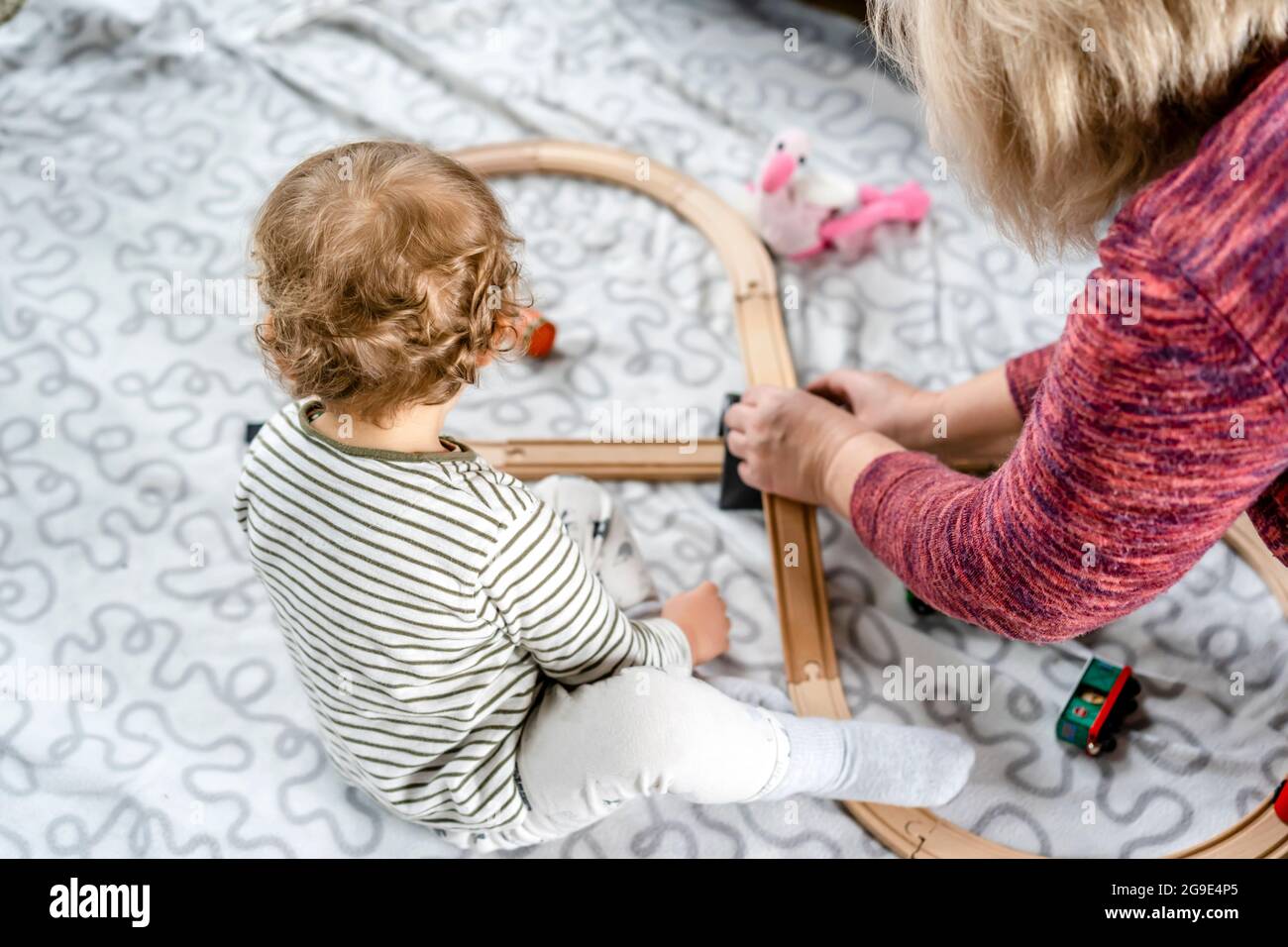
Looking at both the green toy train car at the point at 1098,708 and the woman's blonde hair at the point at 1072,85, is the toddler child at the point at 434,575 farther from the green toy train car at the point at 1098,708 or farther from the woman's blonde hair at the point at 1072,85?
the woman's blonde hair at the point at 1072,85

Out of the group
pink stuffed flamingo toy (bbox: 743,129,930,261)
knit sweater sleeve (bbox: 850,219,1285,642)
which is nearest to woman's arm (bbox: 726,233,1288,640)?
knit sweater sleeve (bbox: 850,219,1285,642)

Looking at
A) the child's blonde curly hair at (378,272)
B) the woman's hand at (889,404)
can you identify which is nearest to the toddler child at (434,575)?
the child's blonde curly hair at (378,272)

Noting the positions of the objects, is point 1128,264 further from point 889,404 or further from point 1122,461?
point 889,404

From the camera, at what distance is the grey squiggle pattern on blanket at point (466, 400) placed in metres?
1.00

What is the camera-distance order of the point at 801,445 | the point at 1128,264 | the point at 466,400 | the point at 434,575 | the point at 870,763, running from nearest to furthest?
the point at 1128,264 → the point at 434,575 → the point at 870,763 → the point at 801,445 → the point at 466,400

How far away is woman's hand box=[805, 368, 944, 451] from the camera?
1161mm

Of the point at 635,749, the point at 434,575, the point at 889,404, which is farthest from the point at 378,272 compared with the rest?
the point at 889,404

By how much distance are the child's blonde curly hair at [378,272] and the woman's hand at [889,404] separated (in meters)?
0.53

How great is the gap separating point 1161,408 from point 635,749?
17.0 inches

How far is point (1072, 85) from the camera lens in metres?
Result: 0.62

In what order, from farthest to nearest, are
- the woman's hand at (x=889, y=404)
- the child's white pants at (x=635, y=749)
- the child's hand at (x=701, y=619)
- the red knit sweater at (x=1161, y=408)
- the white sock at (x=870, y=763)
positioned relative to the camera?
the woman's hand at (x=889, y=404), the child's hand at (x=701, y=619), the white sock at (x=870, y=763), the child's white pants at (x=635, y=749), the red knit sweater at (x=1161, y=408)

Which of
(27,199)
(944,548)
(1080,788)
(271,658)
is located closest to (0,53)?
(27,199)

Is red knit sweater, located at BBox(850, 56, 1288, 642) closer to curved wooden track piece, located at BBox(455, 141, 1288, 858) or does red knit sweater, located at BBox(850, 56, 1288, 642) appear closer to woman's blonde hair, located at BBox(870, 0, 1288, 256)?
woman's blonde hair, located at BBox(870, 0, 1288, 256)
